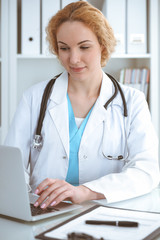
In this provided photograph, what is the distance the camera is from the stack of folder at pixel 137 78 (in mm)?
2512

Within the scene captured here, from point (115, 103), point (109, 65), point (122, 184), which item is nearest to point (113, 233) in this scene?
point (122, 184)

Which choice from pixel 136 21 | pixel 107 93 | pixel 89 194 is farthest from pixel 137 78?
pixel 89 194

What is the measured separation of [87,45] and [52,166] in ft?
1.74

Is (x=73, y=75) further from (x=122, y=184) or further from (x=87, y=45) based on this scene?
(x=122, y=184)

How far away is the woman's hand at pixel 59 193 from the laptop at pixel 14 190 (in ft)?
0.19

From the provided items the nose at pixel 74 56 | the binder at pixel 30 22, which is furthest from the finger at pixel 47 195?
the binder at pixel 30 22

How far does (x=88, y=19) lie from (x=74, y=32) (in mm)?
88

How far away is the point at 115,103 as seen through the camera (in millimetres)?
1556

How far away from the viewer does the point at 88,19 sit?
4.79 feet

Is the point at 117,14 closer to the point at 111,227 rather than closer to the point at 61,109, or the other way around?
the point at 61,109

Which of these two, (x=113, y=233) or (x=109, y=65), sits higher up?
(x=109, y=65)

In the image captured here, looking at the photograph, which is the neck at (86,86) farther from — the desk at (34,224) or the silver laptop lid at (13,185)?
the silver laptop lid at (13,185)

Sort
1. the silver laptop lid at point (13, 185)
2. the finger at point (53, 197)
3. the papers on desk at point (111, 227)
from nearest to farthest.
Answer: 1. the papers on desk at point (111, 227)
2. the silver laptop lid at point (13, 185)
3. the finger at point (53, 197)

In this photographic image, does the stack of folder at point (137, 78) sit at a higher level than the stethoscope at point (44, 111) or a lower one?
higher
